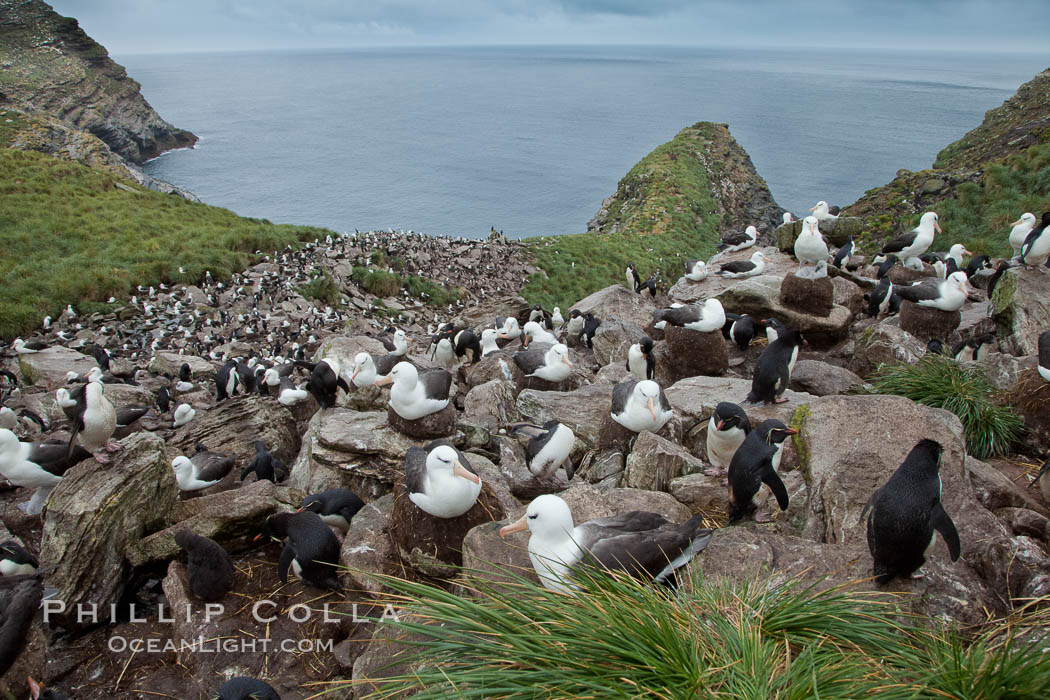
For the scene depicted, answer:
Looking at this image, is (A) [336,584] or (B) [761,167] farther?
(B) [761,167]

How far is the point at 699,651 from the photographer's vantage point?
2.86m

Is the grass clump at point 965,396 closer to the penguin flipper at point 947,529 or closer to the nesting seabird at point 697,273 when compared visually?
the penguin flipper at point 947,529

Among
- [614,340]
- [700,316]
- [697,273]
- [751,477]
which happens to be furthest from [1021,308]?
[751,477]

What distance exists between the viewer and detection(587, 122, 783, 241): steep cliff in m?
41.0

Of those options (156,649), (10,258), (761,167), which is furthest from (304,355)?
(761,167)

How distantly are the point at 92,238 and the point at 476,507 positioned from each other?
23.5 m

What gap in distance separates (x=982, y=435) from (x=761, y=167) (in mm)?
67310

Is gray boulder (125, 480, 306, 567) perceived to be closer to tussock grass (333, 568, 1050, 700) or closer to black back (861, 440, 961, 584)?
tussock grass (333, 568, 1050, 700)

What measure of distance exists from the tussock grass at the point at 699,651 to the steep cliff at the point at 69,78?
65.3 m

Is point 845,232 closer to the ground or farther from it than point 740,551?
farther from it

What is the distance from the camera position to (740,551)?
15.6 ft

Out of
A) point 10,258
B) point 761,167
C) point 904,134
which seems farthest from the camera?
point 904,134

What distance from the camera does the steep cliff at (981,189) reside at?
1922 cm

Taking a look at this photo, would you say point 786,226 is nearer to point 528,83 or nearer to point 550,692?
point 550,692
